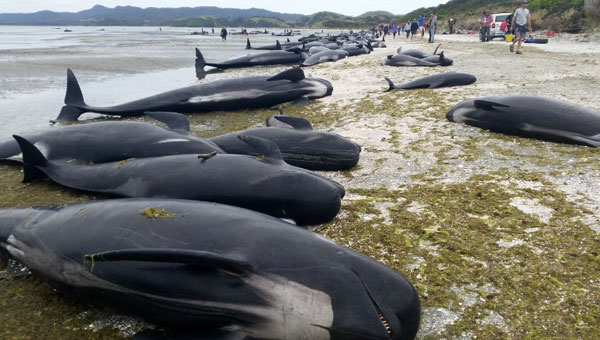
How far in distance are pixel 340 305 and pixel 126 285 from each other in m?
1.30

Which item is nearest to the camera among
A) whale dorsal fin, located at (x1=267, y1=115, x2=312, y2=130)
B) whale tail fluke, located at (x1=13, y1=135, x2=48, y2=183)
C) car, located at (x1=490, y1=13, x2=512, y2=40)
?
whale tail fluke, located at (x1=13, y1=135, x2=48, y2=183)

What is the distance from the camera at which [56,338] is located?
2.44m

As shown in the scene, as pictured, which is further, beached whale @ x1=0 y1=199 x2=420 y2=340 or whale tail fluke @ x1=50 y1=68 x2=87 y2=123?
whale tail fluke @ x1=50 y1=68 x2=87 y2=123

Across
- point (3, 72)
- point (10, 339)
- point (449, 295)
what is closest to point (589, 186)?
point (449, 295)

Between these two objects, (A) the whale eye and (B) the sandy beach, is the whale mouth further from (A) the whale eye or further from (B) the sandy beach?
(B) the sandy beach

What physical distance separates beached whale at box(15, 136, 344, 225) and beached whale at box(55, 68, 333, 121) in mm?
3668

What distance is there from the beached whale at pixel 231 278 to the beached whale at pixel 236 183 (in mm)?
799

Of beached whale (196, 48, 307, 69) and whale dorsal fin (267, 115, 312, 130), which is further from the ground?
beached whale (196, 48, 307, 69)

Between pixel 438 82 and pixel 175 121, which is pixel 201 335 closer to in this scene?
pixel 175 121

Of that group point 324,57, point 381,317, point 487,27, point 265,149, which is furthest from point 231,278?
point 487,27

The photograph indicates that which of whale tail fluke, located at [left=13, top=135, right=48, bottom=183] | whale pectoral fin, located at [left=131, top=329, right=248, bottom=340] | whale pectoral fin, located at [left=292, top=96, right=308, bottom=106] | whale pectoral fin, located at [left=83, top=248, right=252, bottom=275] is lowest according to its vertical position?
whale pectoral fin, located at [left=131, top=329, right=248, bottom=340]

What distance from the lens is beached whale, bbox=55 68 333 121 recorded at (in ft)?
25.3

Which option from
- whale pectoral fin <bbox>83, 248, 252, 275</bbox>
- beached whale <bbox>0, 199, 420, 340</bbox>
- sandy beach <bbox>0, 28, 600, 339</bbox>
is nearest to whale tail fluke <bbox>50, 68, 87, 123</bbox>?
sandy beach <bbox>0, 28, 600, 339</bbox>

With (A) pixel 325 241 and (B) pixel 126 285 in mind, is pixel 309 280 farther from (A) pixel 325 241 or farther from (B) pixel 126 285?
(B) pixel 126 285
